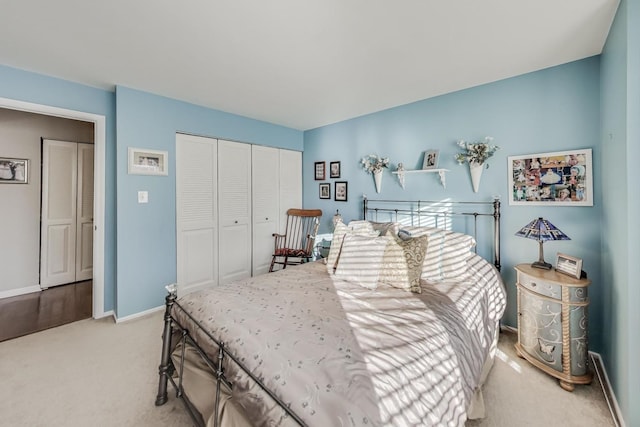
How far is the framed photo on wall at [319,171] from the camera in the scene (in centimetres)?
429

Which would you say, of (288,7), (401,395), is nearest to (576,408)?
(401,395)

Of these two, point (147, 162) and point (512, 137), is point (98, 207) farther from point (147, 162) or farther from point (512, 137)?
point (512, 137)

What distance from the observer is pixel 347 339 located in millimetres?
1206

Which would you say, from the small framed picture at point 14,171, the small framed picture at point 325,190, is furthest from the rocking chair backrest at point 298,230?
the small framed picture at point 14,171

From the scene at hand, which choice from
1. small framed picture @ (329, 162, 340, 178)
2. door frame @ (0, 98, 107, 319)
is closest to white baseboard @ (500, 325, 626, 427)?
small framed picture @ (329, 162, 340, 178)

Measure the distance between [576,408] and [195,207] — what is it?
392 centimetres

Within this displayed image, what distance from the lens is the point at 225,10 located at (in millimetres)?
1635

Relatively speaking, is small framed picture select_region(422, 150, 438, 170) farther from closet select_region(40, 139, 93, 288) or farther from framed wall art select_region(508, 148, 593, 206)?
closet select_region(40, 139, 93, 288)

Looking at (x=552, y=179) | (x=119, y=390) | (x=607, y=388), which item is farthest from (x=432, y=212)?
(x=119, y=390)

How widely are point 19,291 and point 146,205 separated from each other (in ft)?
8.08

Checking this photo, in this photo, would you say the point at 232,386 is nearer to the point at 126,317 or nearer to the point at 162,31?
the point at 162,31

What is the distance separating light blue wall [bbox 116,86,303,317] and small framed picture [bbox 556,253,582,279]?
387 cm

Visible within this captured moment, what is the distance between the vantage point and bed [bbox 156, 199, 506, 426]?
0.93 meters

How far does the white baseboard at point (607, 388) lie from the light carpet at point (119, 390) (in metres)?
0.03
